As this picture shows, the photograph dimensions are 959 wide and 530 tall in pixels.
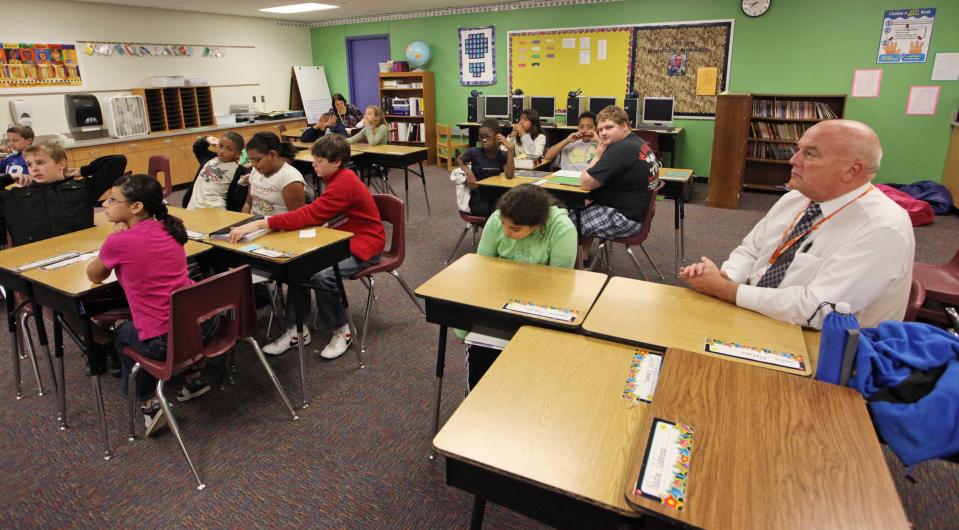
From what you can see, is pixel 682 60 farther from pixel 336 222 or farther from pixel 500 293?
pixel 500 293

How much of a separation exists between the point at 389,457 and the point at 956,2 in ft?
24.2

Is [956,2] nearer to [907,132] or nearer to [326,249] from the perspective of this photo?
[907,132]

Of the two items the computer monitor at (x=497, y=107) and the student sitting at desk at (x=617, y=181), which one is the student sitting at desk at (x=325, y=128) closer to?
the computer monitor at (x=497, y=107)

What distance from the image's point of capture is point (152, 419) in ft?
7.89

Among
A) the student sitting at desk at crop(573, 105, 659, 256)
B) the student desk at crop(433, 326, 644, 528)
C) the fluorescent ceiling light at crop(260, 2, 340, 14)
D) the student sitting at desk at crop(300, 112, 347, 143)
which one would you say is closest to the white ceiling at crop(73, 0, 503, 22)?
the fluorescent ceiling light at crop(260, 2, 340, 14)

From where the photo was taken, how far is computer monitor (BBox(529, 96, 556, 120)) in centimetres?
797

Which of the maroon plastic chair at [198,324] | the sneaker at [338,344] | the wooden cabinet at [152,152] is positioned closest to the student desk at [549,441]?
the maroon plastic chair at [198,324]

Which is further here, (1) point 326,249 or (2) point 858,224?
(1) point 326,249

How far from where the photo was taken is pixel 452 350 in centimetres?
308

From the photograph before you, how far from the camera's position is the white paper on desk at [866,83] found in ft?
20.7

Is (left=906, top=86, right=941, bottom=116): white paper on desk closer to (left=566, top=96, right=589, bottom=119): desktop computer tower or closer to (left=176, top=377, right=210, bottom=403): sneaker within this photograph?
(left=566, top=96, right=589, bottom=119): desktop computer tower

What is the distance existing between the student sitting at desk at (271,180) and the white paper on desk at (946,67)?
6.88 meters

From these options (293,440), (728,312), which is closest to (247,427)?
(293,440)

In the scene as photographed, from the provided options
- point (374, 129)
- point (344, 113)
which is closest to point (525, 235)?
point (374, 129)
